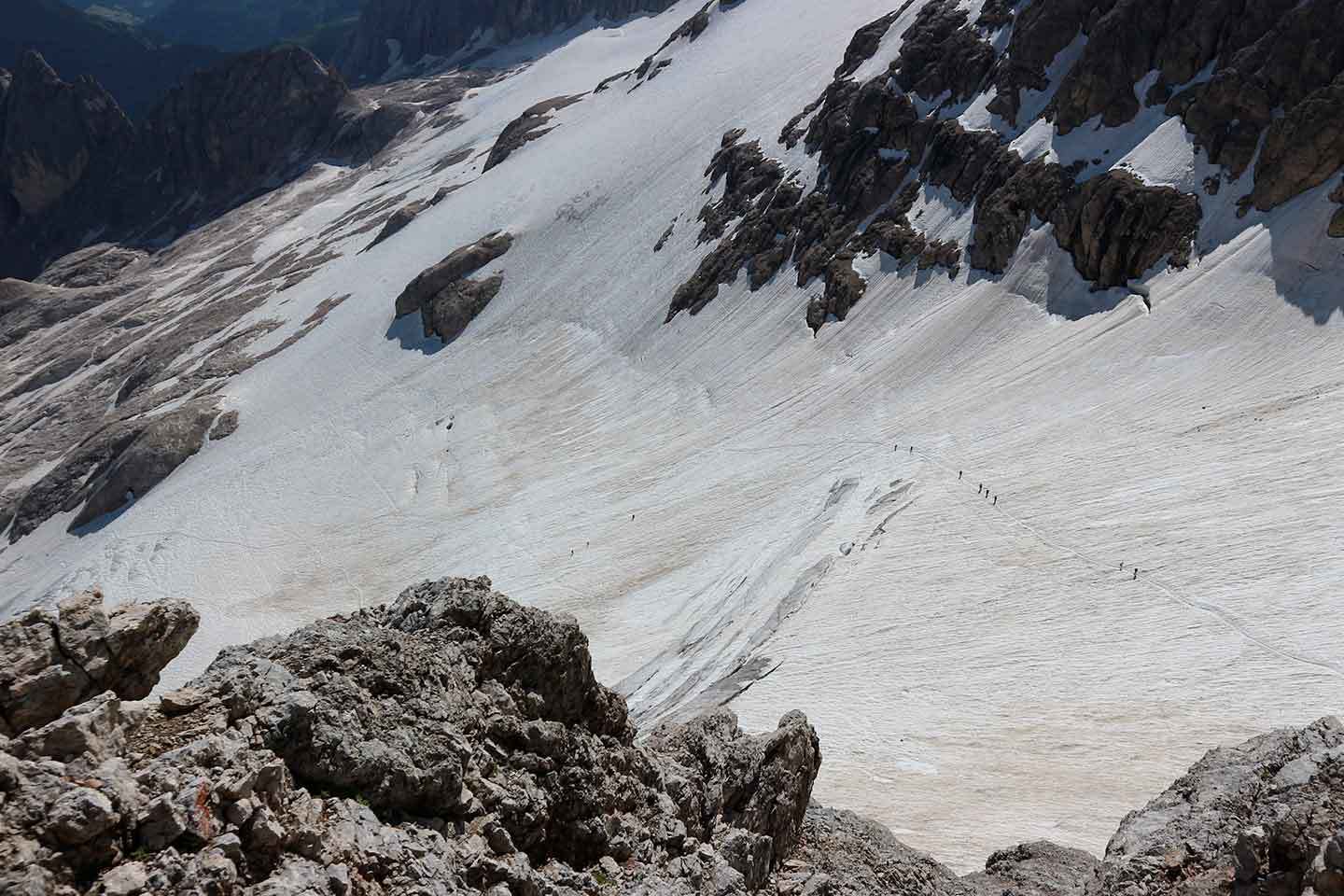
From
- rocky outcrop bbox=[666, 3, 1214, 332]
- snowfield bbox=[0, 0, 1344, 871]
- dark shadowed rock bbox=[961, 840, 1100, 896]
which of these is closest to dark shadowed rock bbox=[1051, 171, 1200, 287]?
rocky outcrop bbox=[666, 3, 1214, 332]

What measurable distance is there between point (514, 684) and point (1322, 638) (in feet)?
90.4

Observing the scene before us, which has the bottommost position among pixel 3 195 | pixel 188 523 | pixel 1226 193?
pixel 188 523

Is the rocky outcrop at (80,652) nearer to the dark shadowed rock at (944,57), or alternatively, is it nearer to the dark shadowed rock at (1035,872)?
the dark shadowed rock at (1035,872)

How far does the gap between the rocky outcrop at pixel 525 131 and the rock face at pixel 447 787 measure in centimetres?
12674

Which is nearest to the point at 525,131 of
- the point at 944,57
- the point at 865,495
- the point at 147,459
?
the point at 147,459

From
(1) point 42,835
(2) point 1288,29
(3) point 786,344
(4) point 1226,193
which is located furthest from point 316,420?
(1) point 42,835

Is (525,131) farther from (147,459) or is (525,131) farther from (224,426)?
(147,459)

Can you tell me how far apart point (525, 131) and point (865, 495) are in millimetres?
107169

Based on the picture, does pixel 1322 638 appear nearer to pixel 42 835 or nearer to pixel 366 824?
pixel 366 824

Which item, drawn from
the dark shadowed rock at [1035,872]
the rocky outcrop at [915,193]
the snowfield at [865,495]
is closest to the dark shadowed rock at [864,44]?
the rocky outcrop at [915,193]

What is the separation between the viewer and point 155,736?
10.2 m

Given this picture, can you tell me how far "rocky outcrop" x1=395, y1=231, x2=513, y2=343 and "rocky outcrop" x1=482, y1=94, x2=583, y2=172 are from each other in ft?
112

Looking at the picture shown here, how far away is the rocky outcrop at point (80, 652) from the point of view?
10.5 metres

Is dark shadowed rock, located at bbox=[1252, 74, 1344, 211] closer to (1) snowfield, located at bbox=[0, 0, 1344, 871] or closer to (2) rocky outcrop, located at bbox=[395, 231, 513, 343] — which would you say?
(1) snowfield, located at bbox=[0, 0, 1344, 871]
